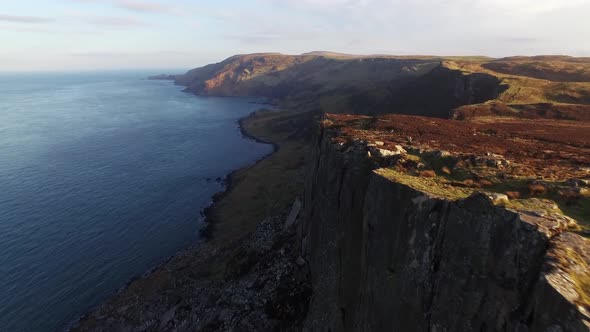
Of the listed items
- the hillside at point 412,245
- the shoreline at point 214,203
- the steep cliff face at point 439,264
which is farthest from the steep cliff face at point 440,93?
the steep cliff face at point 439,264

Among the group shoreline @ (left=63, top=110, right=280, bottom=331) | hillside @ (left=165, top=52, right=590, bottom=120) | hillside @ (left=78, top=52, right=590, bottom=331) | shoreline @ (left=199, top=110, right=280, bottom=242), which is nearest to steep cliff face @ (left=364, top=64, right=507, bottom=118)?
hillside @ (left=165, top=52, right=590, bottom=120)

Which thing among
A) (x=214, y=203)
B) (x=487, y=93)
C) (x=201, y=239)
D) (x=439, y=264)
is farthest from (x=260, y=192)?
(x=439, y=264)

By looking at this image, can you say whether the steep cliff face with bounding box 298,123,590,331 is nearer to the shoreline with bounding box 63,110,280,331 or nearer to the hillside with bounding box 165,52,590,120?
the shoreline with bounding box 63,110,280,331

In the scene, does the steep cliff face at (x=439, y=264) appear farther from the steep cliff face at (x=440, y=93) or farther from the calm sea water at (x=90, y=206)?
the steep cliff face at (x=440, y=93)

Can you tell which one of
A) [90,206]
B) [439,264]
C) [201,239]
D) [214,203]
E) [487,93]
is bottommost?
[201,239]

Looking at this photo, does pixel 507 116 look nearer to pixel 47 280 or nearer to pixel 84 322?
pixel 84 322

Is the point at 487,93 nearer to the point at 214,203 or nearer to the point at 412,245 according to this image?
the point at 214,203

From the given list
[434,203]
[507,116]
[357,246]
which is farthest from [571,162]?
[507,116]
